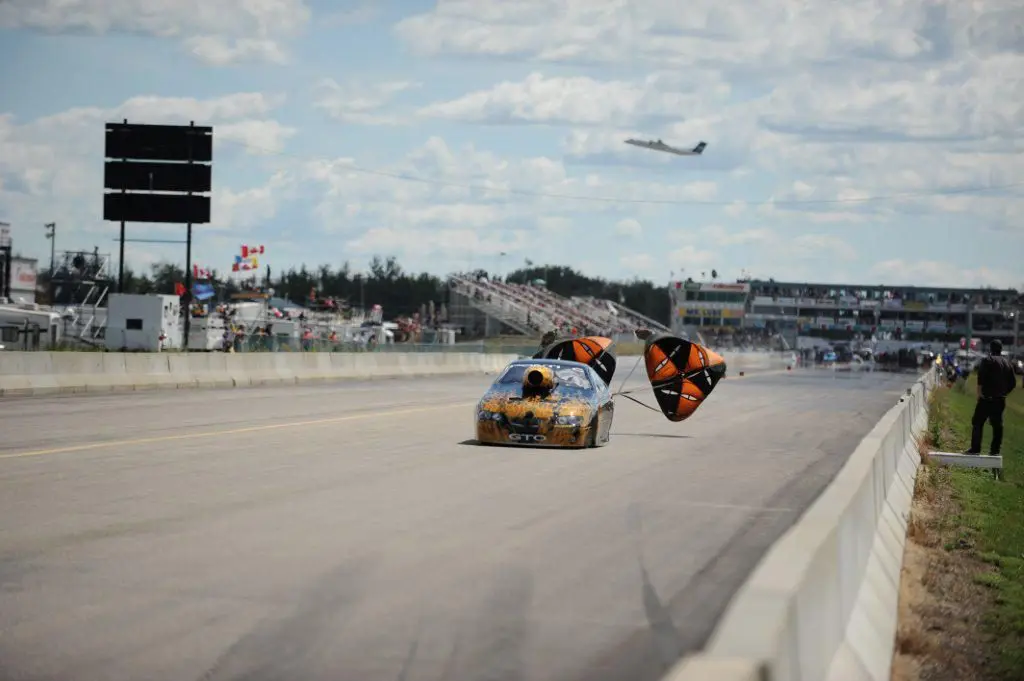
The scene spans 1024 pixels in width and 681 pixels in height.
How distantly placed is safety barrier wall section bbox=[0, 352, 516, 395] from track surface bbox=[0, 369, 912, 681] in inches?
413

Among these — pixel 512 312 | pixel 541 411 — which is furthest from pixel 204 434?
pixel 512 312

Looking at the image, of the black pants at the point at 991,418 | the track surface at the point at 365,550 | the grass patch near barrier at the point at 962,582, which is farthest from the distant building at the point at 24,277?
the grass patch near barrier at the point at 962,582

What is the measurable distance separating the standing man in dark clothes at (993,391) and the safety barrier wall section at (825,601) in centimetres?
1012

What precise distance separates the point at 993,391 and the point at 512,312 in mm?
101075

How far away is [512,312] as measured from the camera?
124m

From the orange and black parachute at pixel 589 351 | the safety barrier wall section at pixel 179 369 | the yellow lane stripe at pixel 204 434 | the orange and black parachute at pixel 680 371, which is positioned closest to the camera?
the yellow lane stripe at pixel 204 434

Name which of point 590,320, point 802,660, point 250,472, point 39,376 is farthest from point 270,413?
point 590,320

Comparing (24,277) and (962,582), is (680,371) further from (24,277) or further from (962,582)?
(24,277)

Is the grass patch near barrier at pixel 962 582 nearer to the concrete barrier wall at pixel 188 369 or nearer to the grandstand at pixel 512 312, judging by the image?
the concrete barrier wall at pixel 188 369

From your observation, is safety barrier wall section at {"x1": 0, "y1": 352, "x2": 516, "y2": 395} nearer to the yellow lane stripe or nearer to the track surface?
the yellow lane stripe

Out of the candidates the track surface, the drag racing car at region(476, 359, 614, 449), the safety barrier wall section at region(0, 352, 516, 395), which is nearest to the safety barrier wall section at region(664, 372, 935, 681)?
the track surface

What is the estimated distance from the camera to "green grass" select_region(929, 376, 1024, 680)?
9.53m

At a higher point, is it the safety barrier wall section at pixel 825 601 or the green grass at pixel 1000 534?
the safety barrier wall section at pixel 825 601

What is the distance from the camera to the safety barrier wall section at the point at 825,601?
15.0ft
